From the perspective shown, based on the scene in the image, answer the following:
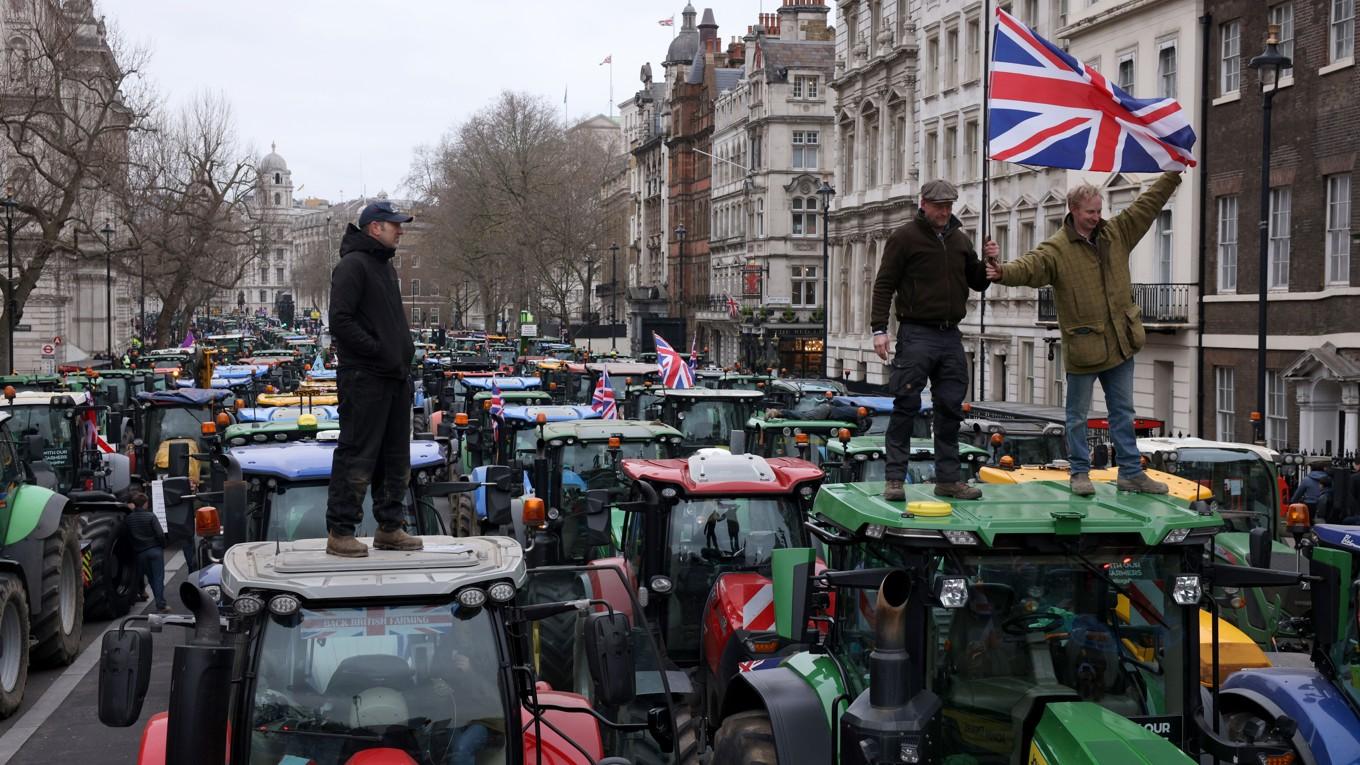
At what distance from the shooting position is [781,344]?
7662 centimetres

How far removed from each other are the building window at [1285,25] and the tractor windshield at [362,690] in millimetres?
27362

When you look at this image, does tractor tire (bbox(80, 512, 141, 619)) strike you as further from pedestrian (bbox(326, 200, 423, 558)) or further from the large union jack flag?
the large union jack flag

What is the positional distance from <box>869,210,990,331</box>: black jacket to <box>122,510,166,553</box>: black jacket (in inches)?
476

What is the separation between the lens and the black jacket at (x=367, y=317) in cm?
788

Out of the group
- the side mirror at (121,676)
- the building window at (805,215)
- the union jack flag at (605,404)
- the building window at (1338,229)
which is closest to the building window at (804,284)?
the building window at (805,215)

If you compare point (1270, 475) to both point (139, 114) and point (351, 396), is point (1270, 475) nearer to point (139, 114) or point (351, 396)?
point (351, 396)

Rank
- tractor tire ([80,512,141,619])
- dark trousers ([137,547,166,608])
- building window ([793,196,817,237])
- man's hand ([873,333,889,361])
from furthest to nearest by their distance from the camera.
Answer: building window ([793,196,817,237]) < dark trousers ([137,547,166,608]) < tractor tire ([80,512,141,619]) < man's hand ([873,333,889,361])

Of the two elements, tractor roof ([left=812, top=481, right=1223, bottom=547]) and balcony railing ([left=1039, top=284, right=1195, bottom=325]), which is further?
balcony railing ([left=1039, top=284, right=1195, bottom=325])

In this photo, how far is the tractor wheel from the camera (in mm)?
7195

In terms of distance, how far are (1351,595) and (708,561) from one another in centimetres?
509

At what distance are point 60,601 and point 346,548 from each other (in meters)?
9.43

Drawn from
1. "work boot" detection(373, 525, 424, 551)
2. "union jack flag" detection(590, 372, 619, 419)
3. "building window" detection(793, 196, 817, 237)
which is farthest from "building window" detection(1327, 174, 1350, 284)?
"building window" detection(793, 196, 817, 237)

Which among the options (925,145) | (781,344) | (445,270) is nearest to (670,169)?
(445,270)

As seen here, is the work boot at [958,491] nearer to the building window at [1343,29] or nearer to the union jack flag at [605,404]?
the union jack flag at [605,404]
